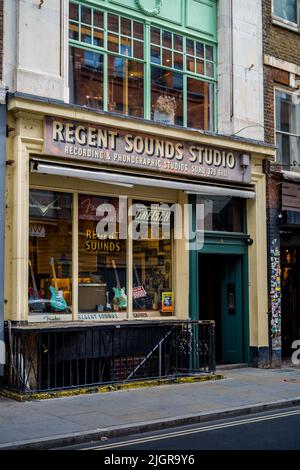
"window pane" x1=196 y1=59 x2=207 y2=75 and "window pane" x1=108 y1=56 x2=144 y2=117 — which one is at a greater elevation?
"window pane" x1=196 y1=59 x2=207 y2=75

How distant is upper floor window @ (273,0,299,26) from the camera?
652 inches

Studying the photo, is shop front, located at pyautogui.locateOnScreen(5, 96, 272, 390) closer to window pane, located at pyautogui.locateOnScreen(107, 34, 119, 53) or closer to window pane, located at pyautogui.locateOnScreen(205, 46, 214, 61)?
window pane, located at pyautogui.locateOnScreen(107, 34, 119, 53)

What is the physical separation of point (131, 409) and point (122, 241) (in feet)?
13.9

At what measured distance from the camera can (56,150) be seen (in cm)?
1191

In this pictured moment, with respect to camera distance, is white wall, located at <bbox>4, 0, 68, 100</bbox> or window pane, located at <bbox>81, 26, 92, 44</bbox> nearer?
white wall, located at <bbox>4, 0, 68, 100</bbox>

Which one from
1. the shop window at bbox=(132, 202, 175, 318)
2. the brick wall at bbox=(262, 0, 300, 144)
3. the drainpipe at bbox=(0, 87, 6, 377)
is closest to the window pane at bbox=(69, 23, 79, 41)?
the drainpipe at bbox=(0, 87, 6, 377)

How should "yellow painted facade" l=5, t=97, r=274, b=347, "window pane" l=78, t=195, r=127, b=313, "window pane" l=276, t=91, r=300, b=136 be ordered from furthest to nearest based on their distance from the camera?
"window pane" l=276, t=91, r=300, b=136 < "window pane" l=78, t=195, r=127, b=313 < "yellow painted facade" l=5, t=97, r=274, b=347

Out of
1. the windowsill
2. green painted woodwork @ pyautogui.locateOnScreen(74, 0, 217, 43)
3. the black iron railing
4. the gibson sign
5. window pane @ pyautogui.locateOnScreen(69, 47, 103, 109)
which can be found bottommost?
the black iron railing

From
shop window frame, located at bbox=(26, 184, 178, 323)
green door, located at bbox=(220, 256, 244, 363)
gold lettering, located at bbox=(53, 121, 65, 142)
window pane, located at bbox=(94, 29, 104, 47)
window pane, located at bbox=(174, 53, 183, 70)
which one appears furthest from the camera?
green door, located at bbox=(220, 256, 244, 363)

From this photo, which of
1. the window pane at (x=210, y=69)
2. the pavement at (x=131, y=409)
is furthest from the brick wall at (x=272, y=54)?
the pavement at (x=131, y=409)

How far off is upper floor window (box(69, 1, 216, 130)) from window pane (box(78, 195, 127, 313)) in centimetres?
198

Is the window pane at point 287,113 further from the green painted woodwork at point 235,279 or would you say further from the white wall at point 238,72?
the green painted woodwork at point 235,279

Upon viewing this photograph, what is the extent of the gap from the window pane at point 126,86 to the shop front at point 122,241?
78cm

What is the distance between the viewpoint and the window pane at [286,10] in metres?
16.6
